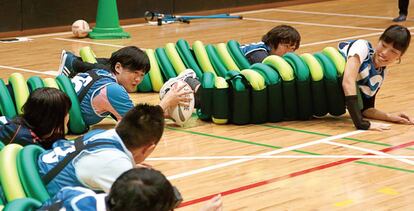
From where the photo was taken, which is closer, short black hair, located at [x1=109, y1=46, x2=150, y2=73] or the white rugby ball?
short black hair, located at [x1=109, y1=46, x2=150, y2=73]

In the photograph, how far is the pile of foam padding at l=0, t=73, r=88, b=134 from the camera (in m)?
6.46

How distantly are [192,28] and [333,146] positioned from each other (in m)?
7.11

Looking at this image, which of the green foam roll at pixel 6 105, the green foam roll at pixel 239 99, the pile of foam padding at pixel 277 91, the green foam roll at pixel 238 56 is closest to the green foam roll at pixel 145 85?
the green foam roll at pixel 238 56

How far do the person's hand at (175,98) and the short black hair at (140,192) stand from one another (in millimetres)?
3605

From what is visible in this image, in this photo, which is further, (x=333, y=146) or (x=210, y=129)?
(x=210, y=129)

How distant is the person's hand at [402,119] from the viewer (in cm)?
709

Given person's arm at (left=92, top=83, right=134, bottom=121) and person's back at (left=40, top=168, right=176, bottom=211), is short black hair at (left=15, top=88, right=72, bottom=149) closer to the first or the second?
person's arm at (left=92, top=83, right=134, bottom=121)

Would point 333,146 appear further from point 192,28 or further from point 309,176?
point 192,28

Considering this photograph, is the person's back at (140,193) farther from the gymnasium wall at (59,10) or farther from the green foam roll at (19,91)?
the gymnasium wall at (59,10)

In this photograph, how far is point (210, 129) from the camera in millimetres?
7031

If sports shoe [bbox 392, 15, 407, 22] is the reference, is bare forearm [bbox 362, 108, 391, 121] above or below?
above

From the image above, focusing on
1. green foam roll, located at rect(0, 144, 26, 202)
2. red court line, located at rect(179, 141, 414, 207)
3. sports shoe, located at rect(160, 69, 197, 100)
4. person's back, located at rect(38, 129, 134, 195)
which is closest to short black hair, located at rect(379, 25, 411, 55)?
red court line, located at rect(179, 141, 414, 207)

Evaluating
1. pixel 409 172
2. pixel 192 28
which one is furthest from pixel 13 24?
pixel 409 172

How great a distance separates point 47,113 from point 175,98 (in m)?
1.69
